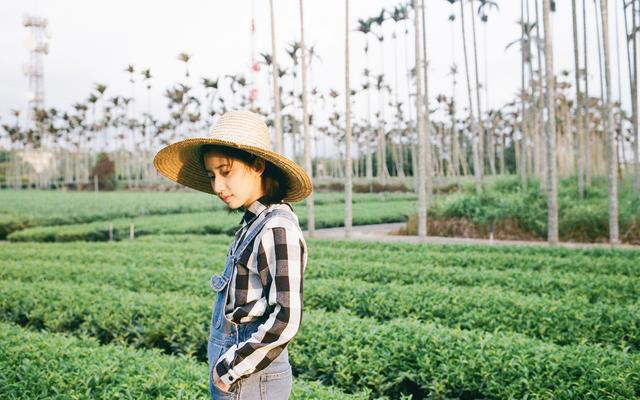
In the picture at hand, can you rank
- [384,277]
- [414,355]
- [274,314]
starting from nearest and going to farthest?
[274,314] → [414,355] → [384,277]

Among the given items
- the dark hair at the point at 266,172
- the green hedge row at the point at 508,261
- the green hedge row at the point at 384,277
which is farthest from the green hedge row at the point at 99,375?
the green hedge row at the point at 508,261

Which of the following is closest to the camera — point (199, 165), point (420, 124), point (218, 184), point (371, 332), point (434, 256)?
point (218, 184)

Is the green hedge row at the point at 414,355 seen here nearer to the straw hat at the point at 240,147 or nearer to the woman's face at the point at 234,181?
the straw hat at the point at 240,147

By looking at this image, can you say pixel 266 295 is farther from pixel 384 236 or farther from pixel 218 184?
pixel 384 236

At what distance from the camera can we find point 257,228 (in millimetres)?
1924

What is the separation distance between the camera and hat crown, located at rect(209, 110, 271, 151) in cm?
197

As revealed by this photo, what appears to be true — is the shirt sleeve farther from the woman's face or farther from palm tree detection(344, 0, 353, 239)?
palm tree detection(344, 0, 353, 239)

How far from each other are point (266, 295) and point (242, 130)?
62 centimetres

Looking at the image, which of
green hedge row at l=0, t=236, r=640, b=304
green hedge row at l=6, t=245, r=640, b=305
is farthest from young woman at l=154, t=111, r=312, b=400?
green hedge row at l=0, t=236, r=640, b=304

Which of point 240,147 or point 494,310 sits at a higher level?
point 240,147

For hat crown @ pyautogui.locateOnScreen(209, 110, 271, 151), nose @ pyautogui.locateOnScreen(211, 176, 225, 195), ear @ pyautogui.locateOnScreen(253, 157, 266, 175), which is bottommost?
nose @ pyautogui.locateOnScreen(211, 176, 225, 195)

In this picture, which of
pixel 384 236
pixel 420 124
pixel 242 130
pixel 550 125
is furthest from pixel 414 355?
pixel 384 236

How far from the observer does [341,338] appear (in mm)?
Result: 4910

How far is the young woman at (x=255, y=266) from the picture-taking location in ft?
5.85
